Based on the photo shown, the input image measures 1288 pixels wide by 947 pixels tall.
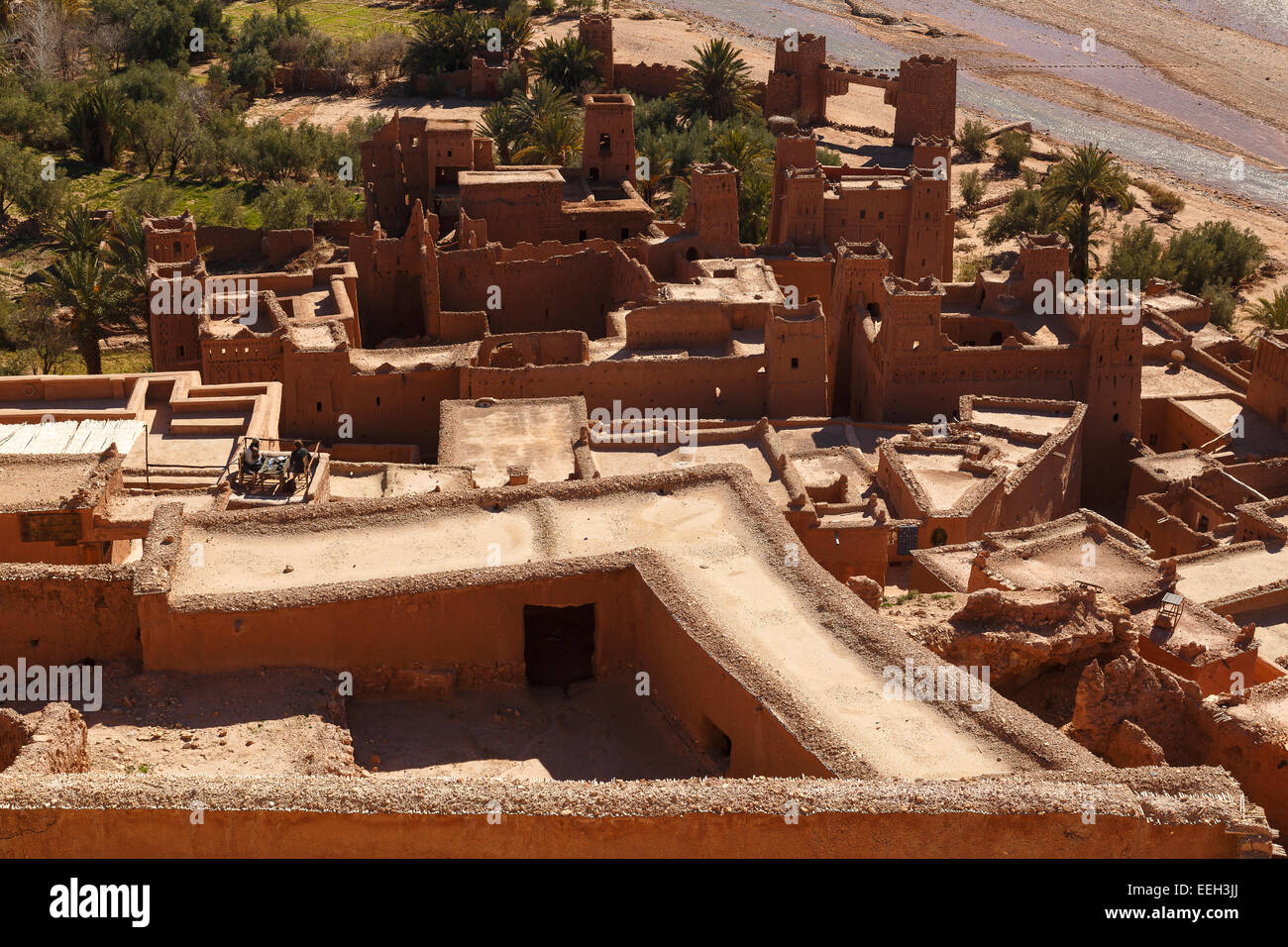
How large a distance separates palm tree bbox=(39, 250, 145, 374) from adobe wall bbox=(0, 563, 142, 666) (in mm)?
18773

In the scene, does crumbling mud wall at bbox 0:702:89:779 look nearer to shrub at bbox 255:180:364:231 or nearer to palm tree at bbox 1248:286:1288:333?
shrub at bbox 255:180:364:231

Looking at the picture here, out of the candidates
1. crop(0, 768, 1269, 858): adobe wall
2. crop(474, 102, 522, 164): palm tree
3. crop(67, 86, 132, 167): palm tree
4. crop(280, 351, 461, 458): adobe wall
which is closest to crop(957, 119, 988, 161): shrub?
crop(474, 102, 522, 164): palm tree

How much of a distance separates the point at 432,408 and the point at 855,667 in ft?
53.3

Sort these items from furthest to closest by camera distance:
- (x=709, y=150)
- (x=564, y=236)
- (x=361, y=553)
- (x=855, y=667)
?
(x=709, y=150)
(x=564, y=236)
(x=361, y=553)
(x=855, y=667)

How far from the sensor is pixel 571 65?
203 feet

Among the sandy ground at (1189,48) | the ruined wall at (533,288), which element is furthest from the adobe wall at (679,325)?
the sandy ground at (1189,48)

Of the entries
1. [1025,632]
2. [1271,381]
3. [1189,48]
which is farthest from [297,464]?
[1189,48]

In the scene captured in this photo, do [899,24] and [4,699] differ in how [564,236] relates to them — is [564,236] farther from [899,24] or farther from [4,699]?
[899,24]

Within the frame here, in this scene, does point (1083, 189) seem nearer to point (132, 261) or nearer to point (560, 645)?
point (132, 261)

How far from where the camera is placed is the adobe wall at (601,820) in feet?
43.1

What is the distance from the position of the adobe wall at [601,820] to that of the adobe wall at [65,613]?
11.9ft

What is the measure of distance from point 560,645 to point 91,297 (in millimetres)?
20034

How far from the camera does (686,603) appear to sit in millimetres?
17062

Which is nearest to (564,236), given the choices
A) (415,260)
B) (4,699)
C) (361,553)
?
(415,260)
